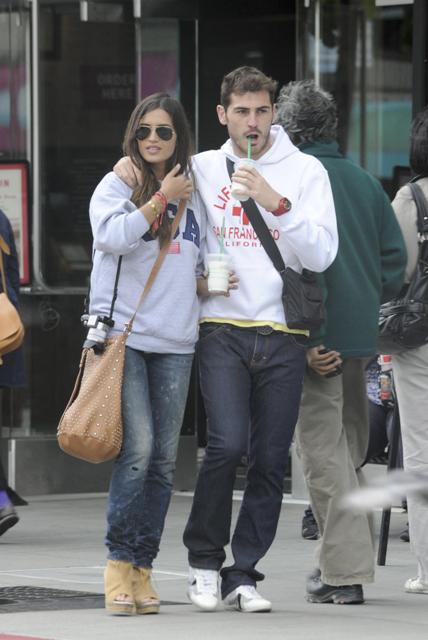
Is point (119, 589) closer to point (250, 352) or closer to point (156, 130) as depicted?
point (250, 352)

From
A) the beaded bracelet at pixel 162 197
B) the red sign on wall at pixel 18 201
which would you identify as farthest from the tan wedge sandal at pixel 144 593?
the red sign on wall at pixel 18 201

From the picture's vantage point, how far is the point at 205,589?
6.17 m

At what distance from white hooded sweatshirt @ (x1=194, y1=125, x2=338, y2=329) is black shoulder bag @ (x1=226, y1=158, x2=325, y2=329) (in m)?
0.03

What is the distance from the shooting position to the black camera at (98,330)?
5.99m

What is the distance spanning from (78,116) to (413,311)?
474 centimetres

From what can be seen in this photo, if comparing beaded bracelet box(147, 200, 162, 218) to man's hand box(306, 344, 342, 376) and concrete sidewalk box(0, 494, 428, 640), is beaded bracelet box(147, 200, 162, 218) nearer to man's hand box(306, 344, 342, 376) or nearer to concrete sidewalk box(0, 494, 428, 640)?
man's hand box(306, 344, 342, 376)

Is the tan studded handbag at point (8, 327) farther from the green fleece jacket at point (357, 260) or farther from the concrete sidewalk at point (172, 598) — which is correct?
the green fleece jacket at point (357, 260)

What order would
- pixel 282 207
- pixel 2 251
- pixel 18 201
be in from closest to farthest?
1. pixel 282 207
2. pixel 2 251
3. pixel 18 201

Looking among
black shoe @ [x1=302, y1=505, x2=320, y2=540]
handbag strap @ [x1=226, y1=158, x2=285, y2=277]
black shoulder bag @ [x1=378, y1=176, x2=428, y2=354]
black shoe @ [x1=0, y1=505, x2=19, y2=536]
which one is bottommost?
black shoe @ [x1=302, y1=505, x2=320, y2=540]

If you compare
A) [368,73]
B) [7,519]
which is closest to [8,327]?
[7,519]

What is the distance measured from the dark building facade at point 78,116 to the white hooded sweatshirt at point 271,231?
442cm

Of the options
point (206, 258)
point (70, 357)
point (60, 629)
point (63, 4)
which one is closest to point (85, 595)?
point (60, 629)

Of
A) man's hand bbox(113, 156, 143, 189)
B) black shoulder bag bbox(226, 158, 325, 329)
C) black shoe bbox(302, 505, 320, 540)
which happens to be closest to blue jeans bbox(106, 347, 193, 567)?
black shoulder bag bbox(226, 158, 325, 329)

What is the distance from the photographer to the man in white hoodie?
6113mm
